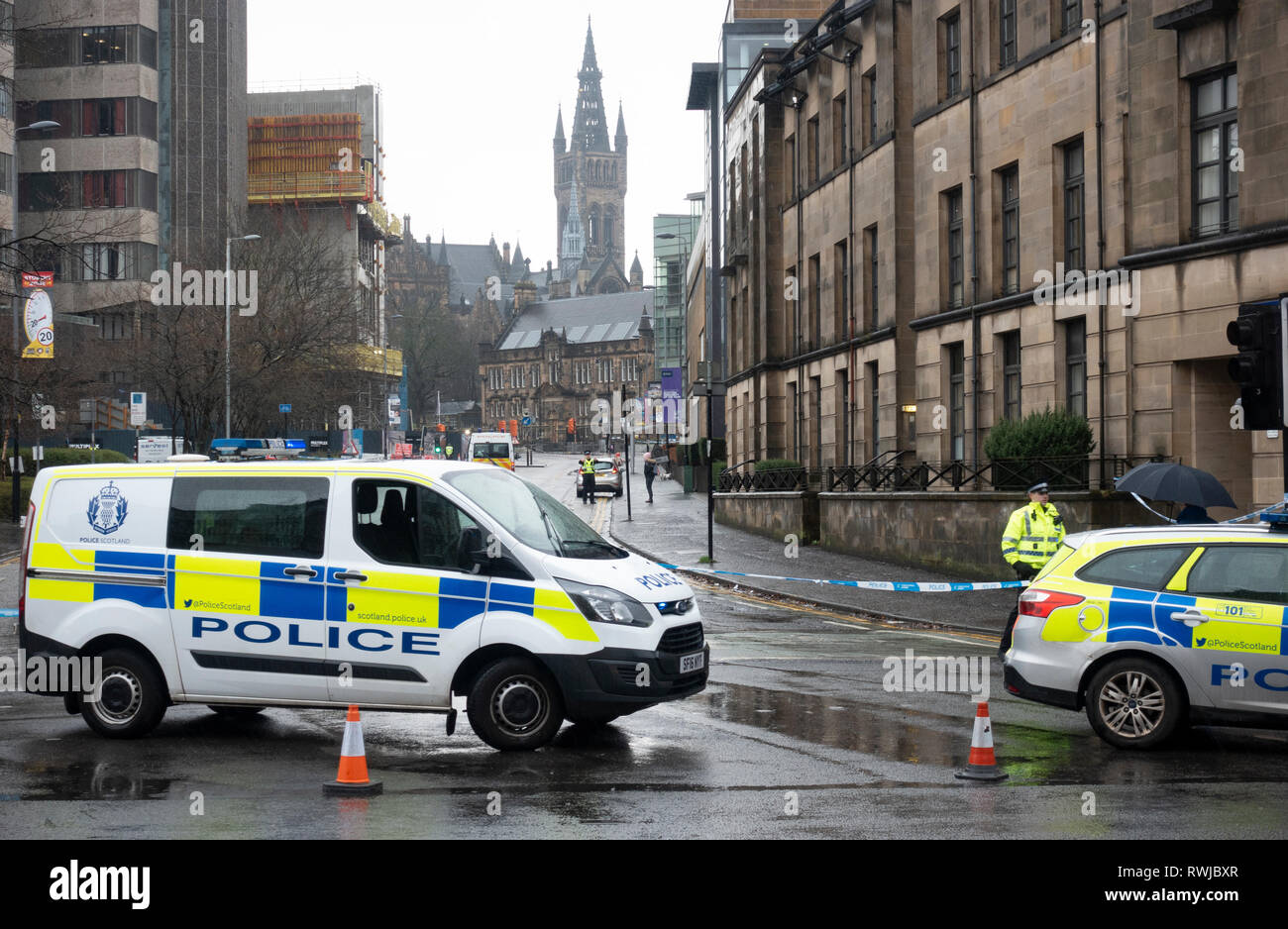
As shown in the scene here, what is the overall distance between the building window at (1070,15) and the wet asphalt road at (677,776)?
1803 centimetres

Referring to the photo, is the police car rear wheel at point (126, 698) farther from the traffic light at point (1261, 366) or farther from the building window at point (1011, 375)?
the building window at point (1011, 375)

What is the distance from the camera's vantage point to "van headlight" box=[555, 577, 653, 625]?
10.2 meters

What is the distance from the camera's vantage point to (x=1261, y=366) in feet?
45.2

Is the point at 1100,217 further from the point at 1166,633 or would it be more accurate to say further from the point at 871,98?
the point at 1166,633

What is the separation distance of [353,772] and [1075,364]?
21.3m

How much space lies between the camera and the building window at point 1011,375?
29.8 m

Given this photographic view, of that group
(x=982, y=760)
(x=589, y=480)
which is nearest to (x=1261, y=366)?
(x=982, y=760)

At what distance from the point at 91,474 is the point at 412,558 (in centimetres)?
272

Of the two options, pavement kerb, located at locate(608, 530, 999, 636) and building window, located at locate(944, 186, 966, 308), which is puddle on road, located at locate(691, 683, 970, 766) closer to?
pavement kerb, located at locate(608, 530, 999, 636)

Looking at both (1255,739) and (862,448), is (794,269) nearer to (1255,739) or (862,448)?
(862,448)

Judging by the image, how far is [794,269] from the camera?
45781 mm

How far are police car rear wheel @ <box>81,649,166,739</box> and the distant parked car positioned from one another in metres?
51.5

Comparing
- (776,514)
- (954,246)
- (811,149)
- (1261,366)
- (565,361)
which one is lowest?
(776,514)
